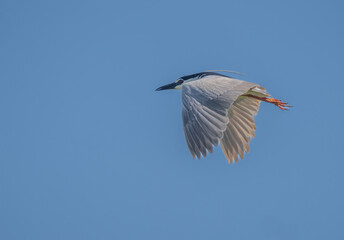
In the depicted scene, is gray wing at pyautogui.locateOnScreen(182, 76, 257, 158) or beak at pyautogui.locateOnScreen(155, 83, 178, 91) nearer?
gray wing at pyautogui.locateOnScreen(182, 76, 257, 158)

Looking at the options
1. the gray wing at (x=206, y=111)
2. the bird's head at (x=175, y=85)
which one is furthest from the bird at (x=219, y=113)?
the bird's head at (x=175, y=85)

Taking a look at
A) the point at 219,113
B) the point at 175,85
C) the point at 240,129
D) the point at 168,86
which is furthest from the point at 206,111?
the point at 168,86

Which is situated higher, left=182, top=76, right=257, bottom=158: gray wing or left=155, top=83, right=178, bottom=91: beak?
left=155, top=83, right=178, bottom=91: beak

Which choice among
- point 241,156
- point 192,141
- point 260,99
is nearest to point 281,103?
point 260,99

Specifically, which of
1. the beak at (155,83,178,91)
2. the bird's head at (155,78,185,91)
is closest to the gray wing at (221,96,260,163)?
the bird's head at (155,78,185,91)

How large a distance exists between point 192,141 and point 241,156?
1.83m

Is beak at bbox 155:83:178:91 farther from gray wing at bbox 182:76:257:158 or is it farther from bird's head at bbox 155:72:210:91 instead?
gray wing at bbox 182:76:257:158

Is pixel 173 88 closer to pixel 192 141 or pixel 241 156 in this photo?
pixel 241 156

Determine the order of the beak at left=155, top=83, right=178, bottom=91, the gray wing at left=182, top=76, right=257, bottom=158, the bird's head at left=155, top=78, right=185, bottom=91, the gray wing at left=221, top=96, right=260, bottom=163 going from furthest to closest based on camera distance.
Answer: the beak at left=155, top=83, right=178, bottom=91, the bird's head at left=155, top=78, right=185, bottom=91, the gray wing at left=221, top=96, right=260, bottom=163, the gray wing at left=182, top=76, right=257, bottom=158

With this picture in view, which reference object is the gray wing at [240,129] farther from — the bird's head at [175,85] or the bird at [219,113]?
the bird's head at [175,85]

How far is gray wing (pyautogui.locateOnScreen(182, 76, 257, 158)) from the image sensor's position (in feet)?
22.4

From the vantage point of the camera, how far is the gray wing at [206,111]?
6828mm

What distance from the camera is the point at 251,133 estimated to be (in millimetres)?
8633

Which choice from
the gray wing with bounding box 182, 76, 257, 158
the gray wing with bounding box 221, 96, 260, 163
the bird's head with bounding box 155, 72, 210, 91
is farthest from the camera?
the bird's head with bounding box 155, 72, 210, 91
